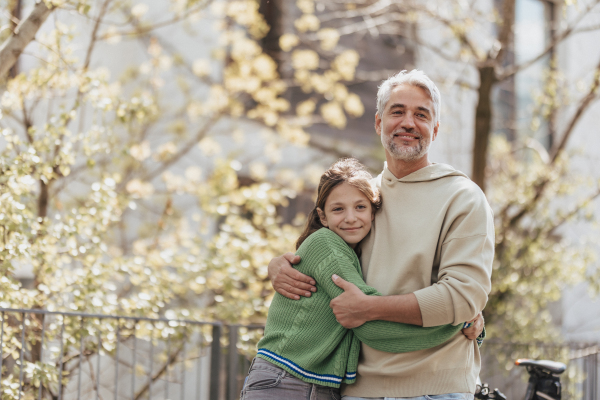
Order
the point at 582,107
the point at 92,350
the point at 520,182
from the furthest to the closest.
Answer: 1. the point at 520,182
2. the point at 582,107
3. the point at 92,350

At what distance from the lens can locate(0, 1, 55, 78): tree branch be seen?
11.9 feet

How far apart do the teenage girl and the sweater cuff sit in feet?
0.25

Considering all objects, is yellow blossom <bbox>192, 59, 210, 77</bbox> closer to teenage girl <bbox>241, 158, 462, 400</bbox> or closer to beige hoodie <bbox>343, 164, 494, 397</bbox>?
teenage girl <bbox>241, 158, 462, 400</bbox>

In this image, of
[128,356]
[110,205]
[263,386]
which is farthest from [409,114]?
[128,356]

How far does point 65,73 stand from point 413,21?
4.02 meters

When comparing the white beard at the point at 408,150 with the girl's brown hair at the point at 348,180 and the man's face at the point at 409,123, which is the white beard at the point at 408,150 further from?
the girl's brown hair at the point at 348,180

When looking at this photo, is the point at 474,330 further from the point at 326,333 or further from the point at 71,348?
the point at 71,348

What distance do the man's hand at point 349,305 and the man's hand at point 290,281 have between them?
6.4 inches

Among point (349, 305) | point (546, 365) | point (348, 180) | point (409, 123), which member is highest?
point (409, 123)

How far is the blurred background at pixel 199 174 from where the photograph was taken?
13.5ft

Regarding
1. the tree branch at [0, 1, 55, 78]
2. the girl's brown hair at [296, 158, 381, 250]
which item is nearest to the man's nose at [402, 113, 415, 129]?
the girl's brown hair at [296, 158, 381, 250]

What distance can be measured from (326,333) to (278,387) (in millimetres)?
273

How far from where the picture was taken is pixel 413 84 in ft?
8.34

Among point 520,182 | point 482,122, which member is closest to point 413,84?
point 482,122
